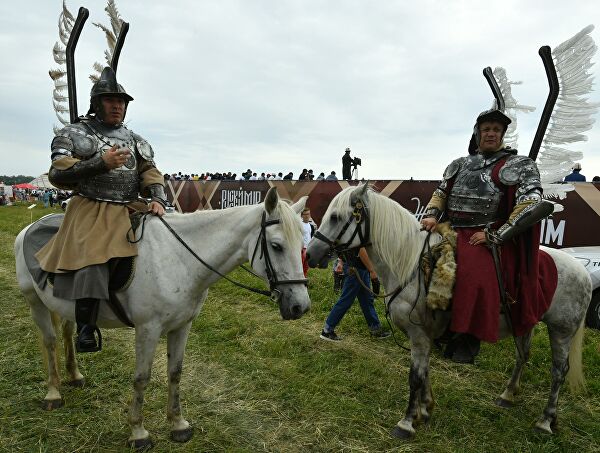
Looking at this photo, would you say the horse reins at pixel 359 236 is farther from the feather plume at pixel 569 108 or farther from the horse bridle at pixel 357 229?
the feather plume at pixel 569 108

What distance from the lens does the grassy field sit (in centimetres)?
314

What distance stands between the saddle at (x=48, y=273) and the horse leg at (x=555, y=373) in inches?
141

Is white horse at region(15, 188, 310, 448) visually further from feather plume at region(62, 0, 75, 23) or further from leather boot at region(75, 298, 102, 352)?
feather plume at region(62, 0, 75, 23)

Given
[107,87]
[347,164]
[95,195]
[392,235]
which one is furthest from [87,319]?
[347,164]

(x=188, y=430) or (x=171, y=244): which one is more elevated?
(x=171, y=244)

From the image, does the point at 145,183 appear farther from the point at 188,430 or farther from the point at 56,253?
the point at 188,430

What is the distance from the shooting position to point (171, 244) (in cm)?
299

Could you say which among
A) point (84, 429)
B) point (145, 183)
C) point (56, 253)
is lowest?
point (84, 429)

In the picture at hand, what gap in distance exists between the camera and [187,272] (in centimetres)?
293

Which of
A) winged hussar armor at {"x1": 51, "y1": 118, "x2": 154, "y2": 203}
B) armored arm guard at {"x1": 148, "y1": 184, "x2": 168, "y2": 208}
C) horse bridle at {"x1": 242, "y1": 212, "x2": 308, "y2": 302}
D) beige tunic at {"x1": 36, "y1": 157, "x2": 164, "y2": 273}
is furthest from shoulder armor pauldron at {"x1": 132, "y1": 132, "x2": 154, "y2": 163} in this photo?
horse bridle at {"x1": 242, "y1": 212, "x2": 308, "y2": 302}

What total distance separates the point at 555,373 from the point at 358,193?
2.40 metres

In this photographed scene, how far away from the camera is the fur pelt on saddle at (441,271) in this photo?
3.07m

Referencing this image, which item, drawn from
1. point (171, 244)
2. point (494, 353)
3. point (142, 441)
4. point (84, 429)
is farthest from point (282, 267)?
point (494, 353)

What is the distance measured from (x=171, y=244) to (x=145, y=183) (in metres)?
0.74
